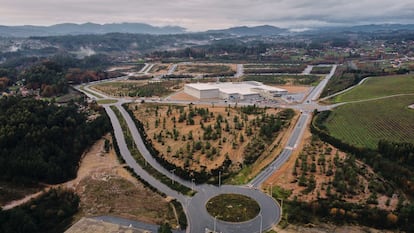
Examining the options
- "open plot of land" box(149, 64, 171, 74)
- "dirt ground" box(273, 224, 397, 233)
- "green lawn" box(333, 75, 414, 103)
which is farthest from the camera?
"open plot of land" box(149, 64, 171, 74)

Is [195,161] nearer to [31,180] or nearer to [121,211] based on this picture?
[121,211]

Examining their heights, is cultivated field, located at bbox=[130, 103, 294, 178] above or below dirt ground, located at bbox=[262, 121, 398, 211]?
above

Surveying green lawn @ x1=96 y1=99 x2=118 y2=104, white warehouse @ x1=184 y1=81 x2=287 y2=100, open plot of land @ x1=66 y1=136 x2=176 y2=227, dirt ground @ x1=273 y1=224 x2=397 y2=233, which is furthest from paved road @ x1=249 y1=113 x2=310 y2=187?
green lawn @ x1=96 y1=99 x2=118 y2=104

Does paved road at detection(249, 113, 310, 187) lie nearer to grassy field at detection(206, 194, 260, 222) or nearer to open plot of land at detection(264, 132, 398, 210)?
open plot of land at detection(264, 132, 398, 210)

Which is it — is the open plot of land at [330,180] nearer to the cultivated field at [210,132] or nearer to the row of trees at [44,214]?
the cultivated field at [210,132]

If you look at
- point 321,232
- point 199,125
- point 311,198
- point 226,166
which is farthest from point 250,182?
point 199,125
